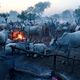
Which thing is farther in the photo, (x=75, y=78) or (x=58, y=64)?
(x=58, y=64)

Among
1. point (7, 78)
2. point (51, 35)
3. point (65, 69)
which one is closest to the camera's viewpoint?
point (7, 78)

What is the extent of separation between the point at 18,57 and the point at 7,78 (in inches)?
234

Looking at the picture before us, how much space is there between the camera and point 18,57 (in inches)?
711

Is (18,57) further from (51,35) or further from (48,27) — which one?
(48,27)

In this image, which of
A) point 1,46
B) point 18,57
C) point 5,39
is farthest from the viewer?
point 5,39

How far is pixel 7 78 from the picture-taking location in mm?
12117

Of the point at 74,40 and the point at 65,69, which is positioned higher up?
the point at 74,40

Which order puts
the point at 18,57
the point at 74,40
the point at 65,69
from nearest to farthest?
1. the point at 65,69
2. the point at 18,57
3. the point at 74,40

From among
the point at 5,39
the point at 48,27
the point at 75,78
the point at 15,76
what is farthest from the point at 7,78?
the point at 48,27

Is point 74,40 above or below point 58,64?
above

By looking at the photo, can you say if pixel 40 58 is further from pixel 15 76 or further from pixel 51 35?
pixel 51 35

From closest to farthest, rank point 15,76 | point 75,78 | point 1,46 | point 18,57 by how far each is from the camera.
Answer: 1. point 15,76
2. point 75,78
3. point 18,57
4. point 1,46

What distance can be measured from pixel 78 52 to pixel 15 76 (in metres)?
10.7

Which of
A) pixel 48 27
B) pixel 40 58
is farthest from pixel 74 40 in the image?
pixel 48 27
